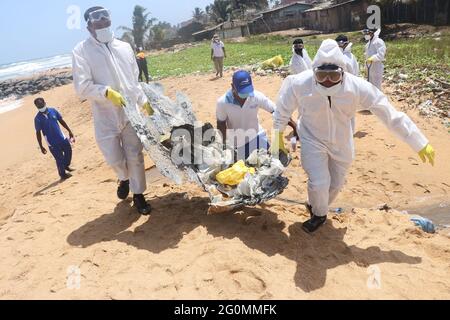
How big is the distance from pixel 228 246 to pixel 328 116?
4.90 feet

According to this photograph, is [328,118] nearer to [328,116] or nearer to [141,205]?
[328,116]

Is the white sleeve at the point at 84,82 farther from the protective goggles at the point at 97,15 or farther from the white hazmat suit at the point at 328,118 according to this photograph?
the white hazmat suit at the point at 328,118

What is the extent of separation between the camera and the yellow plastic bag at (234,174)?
4.49 m

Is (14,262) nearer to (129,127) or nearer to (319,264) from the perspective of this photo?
(129,127)

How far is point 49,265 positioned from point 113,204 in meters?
1.46

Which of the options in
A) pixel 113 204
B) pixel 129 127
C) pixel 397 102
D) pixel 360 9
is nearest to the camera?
pixel 129 127

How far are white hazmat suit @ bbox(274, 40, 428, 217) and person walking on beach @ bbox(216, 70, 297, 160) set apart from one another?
1.91 ft

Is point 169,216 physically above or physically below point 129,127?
below

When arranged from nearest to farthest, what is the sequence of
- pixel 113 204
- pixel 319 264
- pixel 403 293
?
pixel 403 293, pixel 319 264, pixel 113 204

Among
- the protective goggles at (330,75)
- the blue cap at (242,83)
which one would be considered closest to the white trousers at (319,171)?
the protective goggles at (330,75)

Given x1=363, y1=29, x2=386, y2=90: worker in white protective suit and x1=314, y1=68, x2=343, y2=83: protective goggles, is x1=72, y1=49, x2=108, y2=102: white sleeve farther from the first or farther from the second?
x1=363, y1=29, x2=386, y2=90: worker in white protective suit

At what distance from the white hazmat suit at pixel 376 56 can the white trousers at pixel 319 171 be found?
17.7ft

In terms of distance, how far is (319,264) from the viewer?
3.93m
